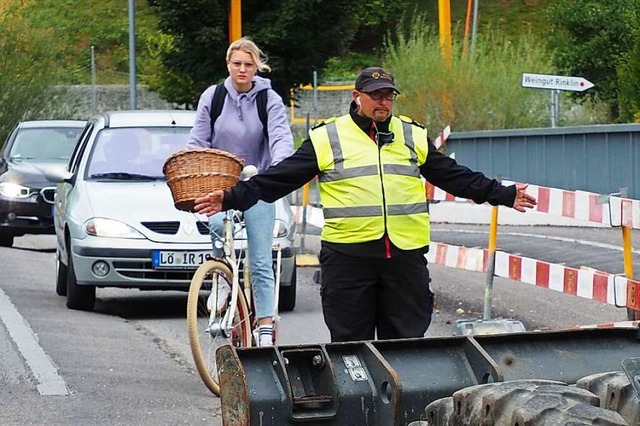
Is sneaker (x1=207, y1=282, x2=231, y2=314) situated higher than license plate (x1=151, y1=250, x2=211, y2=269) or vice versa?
sneaker (x1=207, y1=282, x2=231, y2=314)

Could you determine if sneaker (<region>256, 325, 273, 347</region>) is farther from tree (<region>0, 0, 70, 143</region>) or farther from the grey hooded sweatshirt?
tree (<region>0, 0, 70, 143</region>)

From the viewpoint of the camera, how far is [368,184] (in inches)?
259

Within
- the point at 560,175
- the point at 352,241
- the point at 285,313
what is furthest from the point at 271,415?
the point at 560,175

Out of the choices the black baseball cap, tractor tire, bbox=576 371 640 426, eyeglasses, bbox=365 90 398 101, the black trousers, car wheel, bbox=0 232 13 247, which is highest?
the black baseball cap

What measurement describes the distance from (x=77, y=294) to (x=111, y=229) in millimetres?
661

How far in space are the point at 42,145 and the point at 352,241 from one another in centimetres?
1536

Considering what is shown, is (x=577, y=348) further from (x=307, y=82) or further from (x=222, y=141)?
(x=307, y=82)

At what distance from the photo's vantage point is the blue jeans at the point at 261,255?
28.5ft

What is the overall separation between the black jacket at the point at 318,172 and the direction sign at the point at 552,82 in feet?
48.6

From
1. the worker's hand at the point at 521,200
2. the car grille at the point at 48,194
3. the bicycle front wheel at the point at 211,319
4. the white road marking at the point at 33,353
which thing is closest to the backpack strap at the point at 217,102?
the bicycle front wheel at the point at 211,319

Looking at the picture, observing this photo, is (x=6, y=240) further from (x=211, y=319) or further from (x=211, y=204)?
(x=211, y=204)

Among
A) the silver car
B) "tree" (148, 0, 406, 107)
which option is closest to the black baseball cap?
the silver car

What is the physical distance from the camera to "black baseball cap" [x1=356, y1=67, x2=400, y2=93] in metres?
6.53

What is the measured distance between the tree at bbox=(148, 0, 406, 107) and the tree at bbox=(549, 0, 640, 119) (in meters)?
5.27
